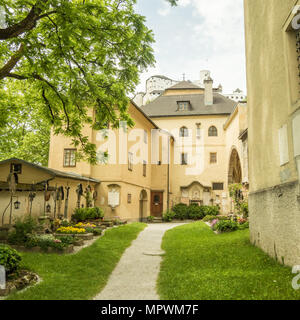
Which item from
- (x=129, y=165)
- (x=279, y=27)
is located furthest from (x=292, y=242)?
(x=129, y=165)

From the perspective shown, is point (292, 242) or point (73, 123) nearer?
point (292, 242)

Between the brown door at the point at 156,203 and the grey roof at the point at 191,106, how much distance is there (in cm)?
906

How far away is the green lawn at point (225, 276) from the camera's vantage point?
5.07 metres

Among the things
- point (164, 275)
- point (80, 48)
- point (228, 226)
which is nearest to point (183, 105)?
point (228, 226)

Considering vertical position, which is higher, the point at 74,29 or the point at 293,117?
the point at 74,29

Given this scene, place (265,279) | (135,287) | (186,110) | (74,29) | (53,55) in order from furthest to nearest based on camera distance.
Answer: (186,110) → (53,55) → (74,29) → (135,287) → (265,279)

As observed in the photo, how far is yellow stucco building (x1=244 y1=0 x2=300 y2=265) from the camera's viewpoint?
241 inches

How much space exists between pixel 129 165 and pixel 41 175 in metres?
9.19

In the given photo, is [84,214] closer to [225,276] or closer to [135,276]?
[135,276]

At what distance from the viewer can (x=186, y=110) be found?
3412 centimetres

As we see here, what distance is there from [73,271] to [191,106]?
29.4 meters

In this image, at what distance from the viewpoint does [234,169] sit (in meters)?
28.3

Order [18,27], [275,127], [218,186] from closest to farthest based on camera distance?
1. [275,127]
2. [18,27]
3. [218,186]
